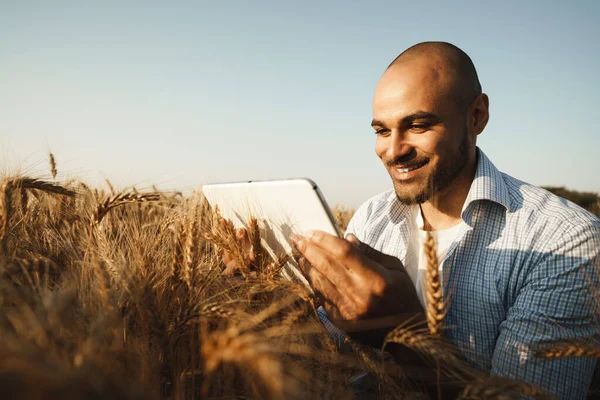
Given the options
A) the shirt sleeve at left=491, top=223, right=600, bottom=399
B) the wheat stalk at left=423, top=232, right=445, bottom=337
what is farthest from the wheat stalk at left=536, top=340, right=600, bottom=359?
the shirt sleeve at left=491, top=223, right=600, bottom=399

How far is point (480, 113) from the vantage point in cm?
247

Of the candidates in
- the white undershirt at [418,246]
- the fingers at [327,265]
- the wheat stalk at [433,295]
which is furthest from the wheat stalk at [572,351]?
the white undershirt at [418,246]

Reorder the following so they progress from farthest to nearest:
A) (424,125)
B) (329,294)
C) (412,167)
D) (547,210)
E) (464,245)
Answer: (412,167), (424,125), (464,245), (547,210), (329,294)

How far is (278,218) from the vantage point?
188cm

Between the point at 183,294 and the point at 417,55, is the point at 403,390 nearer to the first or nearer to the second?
the point at 183,294

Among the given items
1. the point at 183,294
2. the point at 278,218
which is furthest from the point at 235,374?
the point at 278,218

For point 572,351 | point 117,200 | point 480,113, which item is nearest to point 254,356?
point 572,351

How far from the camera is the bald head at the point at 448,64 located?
7.34 feet

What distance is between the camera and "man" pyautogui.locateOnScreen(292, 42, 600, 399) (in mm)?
1499

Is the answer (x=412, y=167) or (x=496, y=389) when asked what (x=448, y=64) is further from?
(x=496, y=389)

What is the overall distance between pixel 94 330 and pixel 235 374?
0.54 metres

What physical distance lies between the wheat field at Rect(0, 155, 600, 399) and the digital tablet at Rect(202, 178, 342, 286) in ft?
0.45

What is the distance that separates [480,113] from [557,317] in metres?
1.31

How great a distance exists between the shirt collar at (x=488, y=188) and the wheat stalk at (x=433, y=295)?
1.19m
